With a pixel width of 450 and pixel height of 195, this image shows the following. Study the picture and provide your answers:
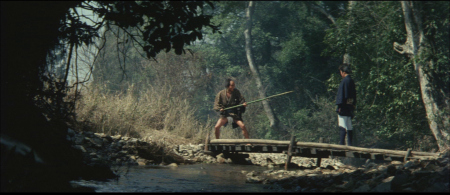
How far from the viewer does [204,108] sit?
36.0 m

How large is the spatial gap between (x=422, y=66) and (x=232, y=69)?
20.3m

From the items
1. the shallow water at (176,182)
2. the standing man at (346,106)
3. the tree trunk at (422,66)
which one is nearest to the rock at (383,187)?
the shallow water at (176,182)

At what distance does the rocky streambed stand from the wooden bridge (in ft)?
0.84

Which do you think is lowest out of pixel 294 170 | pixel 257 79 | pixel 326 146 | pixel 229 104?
pixel 294 170

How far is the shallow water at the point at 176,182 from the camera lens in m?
7.12

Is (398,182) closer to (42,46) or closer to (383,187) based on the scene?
(383,187)

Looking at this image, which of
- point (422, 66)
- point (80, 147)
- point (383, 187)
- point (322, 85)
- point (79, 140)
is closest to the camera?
point (383, 187)

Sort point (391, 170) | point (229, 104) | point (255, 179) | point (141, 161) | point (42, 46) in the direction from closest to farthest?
point (42, 46), point (391, 170), point (255, 179), point (141, 161), point (229, 104)

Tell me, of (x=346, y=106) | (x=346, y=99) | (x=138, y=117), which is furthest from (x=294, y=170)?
(x=138, y=117)

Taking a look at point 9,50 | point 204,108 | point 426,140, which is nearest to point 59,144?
point 9,50

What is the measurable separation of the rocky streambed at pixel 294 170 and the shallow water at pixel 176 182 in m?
0.37

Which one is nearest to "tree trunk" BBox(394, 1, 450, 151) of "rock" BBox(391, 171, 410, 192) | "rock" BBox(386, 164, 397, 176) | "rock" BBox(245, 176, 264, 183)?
"rock" BBox(245, 176, 264, 183)

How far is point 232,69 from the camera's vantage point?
34.5 m

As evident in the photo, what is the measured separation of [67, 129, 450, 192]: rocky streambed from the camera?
6004 mm
